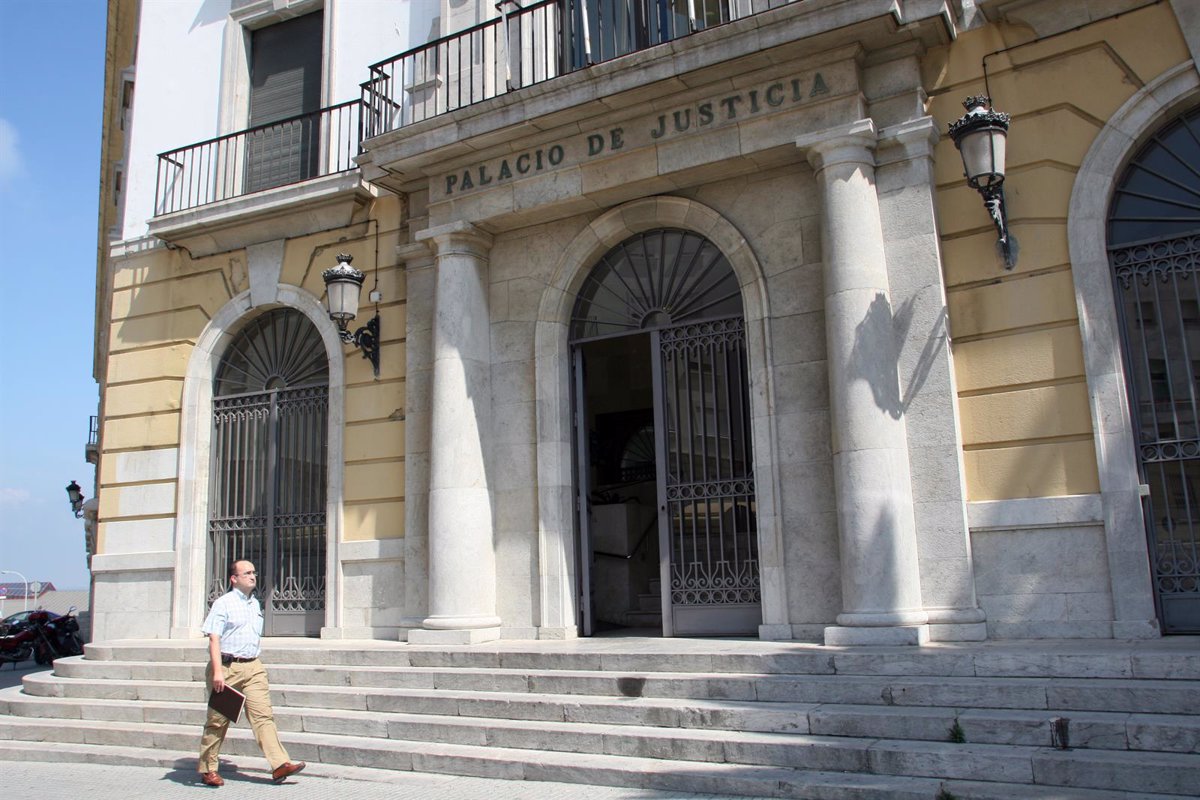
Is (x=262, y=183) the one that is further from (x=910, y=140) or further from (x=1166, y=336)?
(x=1166, y=336)

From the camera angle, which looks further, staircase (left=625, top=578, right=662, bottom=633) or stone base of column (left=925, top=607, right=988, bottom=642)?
staircase (left=625, top=578, right=662, bottom=633)

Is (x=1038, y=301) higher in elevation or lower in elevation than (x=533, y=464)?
higher

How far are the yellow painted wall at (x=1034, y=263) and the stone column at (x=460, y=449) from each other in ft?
15.2

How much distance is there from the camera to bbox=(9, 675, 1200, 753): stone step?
5.42 meters

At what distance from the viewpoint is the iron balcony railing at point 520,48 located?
9.98 metres

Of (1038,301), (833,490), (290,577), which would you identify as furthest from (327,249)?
(1038,301)

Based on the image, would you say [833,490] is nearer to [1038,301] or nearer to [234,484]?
[1038,301]

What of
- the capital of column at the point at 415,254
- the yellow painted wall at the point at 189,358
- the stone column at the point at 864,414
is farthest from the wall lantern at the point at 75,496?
the stone column at the point at 864,414

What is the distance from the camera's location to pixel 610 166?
31.0 ft

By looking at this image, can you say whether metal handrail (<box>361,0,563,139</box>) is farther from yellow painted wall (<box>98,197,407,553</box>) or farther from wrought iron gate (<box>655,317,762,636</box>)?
wrought iron gate (<box>655,317,762,636</box>)

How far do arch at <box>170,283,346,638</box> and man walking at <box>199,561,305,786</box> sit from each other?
3.62m

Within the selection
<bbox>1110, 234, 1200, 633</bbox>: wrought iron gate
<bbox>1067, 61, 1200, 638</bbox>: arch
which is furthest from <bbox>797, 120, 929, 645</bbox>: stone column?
<bbox>1110, 234, 1200, 633</bbox>: wrought iron gate

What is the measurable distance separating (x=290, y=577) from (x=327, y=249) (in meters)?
3.91

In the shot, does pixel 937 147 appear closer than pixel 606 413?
Yes
